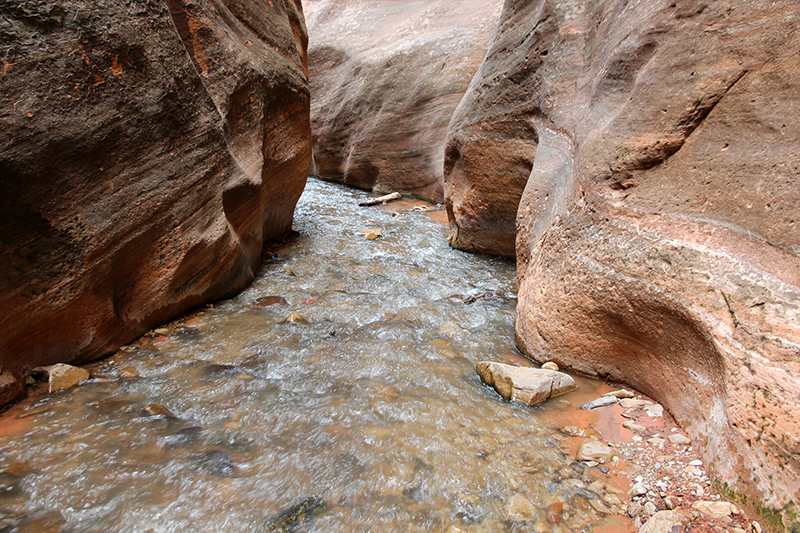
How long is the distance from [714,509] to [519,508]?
0.71 meters

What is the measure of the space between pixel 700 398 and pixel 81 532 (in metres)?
2.61

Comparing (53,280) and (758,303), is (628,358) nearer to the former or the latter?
(758,303)

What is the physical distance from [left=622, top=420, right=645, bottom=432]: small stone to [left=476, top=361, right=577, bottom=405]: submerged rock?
1.37ft

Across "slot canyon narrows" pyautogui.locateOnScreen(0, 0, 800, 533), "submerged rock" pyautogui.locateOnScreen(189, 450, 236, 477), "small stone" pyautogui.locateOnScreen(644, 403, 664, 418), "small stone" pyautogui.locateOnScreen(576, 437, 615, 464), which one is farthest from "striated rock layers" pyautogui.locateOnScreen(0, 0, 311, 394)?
"small stone" pyautogui.locateOnScreen(644, 403, 664, 418)

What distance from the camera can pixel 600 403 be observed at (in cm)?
249

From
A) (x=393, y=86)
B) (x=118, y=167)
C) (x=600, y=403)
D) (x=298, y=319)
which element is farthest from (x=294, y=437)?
Answer: (x=393, y=86)

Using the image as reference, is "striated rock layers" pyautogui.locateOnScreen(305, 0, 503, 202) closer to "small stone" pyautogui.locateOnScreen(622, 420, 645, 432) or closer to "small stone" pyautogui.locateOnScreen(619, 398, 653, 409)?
"small stone" pyautogui.locateOnScreen(619, 398, 653, 409)

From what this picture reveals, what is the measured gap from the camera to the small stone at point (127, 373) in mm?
2717

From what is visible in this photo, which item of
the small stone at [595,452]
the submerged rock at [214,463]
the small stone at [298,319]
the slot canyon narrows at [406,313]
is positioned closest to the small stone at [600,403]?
the slot canyon narrows at [406,313]

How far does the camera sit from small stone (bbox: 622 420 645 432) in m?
2.21

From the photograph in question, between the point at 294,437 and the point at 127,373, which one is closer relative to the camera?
the point at 294,437

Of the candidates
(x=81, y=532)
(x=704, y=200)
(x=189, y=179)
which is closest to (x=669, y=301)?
(x=704, y=200)

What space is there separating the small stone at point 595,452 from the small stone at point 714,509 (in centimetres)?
40

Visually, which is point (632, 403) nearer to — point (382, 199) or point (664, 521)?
point (664, 521)
